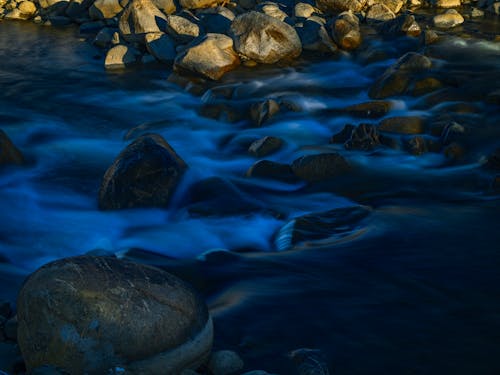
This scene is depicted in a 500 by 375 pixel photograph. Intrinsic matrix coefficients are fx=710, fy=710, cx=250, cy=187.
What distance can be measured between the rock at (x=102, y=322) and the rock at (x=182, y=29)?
10.1m

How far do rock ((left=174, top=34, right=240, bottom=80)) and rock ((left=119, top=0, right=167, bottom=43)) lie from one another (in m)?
1.84

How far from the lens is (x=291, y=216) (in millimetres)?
7180

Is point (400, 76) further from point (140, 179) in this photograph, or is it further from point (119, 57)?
point (119, 57)

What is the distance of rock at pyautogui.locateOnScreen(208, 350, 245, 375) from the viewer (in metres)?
4.38

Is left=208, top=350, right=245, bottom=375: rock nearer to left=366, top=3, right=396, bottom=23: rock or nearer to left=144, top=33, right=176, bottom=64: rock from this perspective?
left=144, top=33, right=176, bottom=64: rock

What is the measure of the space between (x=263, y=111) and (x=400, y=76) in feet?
7.91

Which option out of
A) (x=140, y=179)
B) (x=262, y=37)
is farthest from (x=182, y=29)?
(x=140, y=179)

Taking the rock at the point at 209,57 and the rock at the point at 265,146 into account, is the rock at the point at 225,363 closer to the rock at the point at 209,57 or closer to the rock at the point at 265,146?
the rock at the point at 265,146

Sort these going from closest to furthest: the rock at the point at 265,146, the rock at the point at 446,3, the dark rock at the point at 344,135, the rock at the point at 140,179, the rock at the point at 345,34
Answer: the rock at the point at 140,179 < the rock at the point at 265,146 < the dark rock at the point at 344,135 < the rock at the point at 345,34 < the rock at the point at 446,3

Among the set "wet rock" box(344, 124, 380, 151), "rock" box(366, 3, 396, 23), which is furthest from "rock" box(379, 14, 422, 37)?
"wet rock" box(344, 124, 380, 151)

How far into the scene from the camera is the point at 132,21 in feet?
46.8

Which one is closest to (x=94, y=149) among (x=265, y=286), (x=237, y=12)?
(x=265, y=286)

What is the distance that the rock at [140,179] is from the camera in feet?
24.0

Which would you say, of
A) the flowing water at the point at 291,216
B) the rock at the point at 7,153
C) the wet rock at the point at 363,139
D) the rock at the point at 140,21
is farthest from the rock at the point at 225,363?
the rock at the point at 140,21
